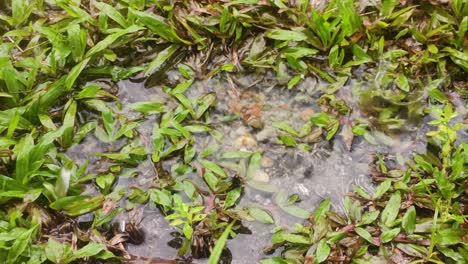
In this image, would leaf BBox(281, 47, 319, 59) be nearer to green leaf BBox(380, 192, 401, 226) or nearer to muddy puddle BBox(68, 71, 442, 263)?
muddy puddle BBox(68, 71, 442, 263)

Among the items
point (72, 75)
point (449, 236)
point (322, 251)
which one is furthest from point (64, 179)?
point (449, 236)

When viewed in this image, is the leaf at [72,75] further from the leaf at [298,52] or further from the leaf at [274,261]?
the leaf at [274,261]

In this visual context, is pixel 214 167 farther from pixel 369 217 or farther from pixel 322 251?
pixel 369 217

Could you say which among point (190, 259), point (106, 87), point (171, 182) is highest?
point (106, 87)

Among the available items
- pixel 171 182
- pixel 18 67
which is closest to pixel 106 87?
pixel 18 67

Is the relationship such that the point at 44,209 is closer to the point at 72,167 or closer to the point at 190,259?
the point at 72,167

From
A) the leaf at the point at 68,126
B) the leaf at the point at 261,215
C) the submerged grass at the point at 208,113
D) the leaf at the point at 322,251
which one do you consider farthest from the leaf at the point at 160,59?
the leaf at the point at 322,251
